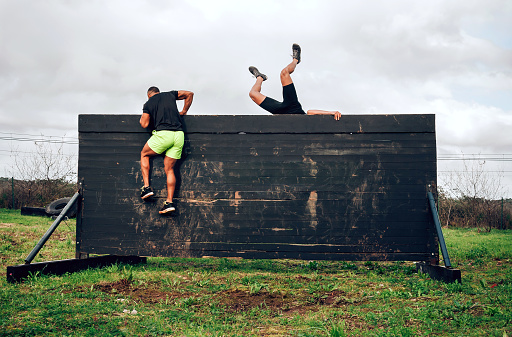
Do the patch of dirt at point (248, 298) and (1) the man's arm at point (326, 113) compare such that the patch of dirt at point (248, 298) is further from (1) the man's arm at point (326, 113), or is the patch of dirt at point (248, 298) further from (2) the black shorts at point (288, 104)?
(2) the black shorts at point (288, 104)

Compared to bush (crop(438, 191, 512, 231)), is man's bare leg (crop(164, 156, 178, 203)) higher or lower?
higher

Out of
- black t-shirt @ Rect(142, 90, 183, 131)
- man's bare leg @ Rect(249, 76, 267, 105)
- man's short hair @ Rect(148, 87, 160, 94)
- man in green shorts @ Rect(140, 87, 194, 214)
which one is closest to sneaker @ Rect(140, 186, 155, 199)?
man in green shorts @ Rect(140, 87, 194, 214)

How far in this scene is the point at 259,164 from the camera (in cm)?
630

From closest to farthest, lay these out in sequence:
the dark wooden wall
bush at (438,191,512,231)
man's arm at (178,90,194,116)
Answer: the dark wooden wall, man's arm at (178,90,194,116), bush at (438,191,512,231)

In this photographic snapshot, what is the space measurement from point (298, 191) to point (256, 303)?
220cm

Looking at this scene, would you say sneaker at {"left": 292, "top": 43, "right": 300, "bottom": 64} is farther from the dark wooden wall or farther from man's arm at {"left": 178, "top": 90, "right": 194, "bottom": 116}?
man's arm at {"left": 178, "top": 90, "right": 194, "bottom": 116}

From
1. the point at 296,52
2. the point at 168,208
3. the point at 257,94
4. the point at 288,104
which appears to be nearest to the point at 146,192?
the point at 168,208

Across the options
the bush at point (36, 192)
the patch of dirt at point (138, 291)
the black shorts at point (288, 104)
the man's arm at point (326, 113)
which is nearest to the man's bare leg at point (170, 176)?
the patch of dirt at point (138, 291)

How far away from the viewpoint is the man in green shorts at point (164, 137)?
624 centimetres

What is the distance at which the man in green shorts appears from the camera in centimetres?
624

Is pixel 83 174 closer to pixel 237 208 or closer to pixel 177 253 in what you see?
pixel 177 253

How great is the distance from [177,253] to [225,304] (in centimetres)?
213

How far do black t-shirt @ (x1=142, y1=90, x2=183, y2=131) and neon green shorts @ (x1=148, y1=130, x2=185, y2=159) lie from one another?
0.08 m

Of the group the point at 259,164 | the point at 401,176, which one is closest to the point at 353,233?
the point at 401,176
